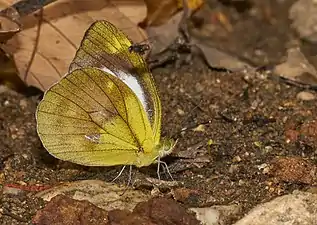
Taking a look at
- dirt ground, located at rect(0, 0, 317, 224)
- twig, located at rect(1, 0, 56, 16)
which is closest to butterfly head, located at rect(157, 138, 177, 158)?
dirt ground, located at rect(0, 0, 317, 224)

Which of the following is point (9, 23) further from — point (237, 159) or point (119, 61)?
point (237, 159)

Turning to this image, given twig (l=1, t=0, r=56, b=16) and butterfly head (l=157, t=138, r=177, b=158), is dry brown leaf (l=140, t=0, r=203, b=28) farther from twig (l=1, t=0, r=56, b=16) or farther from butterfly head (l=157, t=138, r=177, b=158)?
butterfly head (l=157, t=138, r=177, b=158)

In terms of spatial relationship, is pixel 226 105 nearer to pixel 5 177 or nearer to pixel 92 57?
pixel 92 57

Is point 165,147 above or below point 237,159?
above

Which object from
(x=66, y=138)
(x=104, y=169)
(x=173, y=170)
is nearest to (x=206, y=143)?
(x=173, y=170)

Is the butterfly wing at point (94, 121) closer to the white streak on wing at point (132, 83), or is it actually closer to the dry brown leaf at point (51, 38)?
the white streak on wing at point (132, 83)

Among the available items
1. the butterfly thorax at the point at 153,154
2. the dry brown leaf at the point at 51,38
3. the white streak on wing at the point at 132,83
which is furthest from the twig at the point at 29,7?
the butterfly thorax at the point at 153,154

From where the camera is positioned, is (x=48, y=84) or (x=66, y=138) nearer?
(x=66, y=138)

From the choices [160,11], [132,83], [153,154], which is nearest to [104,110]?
[132,83]
